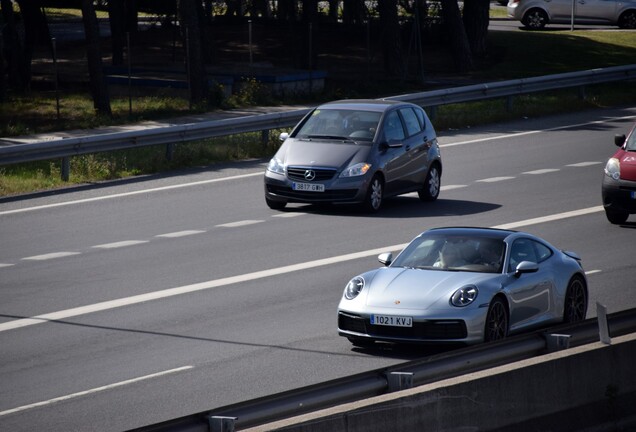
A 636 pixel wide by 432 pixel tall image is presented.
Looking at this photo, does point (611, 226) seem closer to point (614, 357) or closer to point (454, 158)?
point (454, 158)

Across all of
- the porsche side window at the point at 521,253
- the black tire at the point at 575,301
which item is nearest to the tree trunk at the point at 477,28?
the black tire at the point at 575,301

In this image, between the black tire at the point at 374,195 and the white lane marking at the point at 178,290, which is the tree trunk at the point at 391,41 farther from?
the white lane marking at the point at 178,290

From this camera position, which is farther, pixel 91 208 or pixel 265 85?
pixel 265 85

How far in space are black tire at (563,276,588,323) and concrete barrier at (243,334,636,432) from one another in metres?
3.18

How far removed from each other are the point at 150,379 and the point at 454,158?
1640 cm

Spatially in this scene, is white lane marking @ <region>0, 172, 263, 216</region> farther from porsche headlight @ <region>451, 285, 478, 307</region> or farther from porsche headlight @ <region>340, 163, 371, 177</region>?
porsche headlight @ <region>451, 285, 478, 307</region>

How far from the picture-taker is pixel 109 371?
38.1 ft

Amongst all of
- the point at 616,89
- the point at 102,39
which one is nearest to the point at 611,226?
the point at 616,89

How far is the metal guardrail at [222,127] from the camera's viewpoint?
76.6 ft

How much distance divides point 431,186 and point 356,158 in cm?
202

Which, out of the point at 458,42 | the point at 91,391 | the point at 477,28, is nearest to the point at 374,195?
the point at 91,391

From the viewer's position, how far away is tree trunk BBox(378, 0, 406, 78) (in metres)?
42.9

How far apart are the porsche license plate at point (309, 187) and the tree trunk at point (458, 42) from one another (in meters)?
24.9

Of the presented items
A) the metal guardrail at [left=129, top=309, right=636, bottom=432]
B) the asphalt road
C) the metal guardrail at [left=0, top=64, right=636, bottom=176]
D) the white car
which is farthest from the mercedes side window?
the white car
